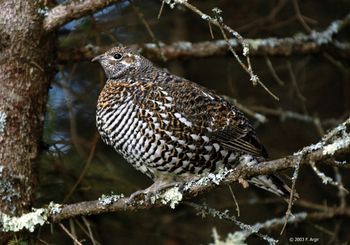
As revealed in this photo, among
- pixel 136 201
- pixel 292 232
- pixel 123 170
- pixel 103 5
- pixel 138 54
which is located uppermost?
pixel 103 5

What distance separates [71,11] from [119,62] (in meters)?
0.86

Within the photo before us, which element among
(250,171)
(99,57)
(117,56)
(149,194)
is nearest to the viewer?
(250,171)

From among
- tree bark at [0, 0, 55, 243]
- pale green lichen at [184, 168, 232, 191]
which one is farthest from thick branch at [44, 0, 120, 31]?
pale green lichen at [184, 168, 232, 191]

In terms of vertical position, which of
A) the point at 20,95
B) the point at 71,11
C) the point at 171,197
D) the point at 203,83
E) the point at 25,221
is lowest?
the point at 25,221

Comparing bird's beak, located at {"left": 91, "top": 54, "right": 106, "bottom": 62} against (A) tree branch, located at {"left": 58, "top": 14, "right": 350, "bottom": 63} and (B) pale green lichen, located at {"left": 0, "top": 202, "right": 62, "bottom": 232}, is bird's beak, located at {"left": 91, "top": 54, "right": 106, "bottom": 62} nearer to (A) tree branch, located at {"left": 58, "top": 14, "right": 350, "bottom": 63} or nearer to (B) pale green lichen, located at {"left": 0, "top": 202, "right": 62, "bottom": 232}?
(A) tree branch, located at {"left": 58, "top": 14, "right": 350, "bottom": 63}

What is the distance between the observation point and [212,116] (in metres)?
4.93

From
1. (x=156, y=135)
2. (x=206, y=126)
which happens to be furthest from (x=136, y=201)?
(x=206, y=126)

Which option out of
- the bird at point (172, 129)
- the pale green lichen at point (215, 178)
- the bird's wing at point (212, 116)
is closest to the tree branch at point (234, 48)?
the bird at point (172, 129)

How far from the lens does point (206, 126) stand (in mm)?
4824

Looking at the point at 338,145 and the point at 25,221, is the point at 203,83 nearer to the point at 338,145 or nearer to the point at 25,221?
the point at 25,221

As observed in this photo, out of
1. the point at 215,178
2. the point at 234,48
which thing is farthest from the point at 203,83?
the point at 215,178

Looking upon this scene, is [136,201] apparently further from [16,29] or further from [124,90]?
[16,29]

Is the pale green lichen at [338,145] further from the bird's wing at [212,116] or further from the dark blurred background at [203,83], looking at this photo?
the dark blurred background at [203,83]

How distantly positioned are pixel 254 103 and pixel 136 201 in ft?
9.49
